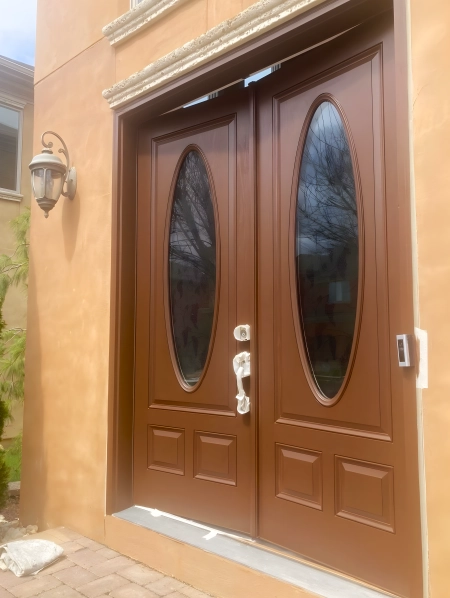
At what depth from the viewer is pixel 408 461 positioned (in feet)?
7.08

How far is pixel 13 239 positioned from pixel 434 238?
7.91 m

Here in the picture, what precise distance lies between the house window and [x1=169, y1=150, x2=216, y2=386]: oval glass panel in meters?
6.65

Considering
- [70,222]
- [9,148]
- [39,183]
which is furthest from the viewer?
[9,148]

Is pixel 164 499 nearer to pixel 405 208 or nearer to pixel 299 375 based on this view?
pixel 299 375

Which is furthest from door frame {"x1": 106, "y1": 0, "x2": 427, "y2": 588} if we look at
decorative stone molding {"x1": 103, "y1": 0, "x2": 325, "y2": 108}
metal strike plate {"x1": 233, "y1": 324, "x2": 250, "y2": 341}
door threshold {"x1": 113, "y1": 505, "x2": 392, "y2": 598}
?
metal strike plate {"x1": 233, "y1": 324, "x2": 250, "y2": 341}

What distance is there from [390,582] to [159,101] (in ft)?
9.81

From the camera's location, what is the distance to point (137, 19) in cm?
355

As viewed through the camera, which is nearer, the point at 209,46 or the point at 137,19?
the point at 209,46

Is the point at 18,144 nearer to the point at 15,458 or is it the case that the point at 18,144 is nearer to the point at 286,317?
the point at 15,458

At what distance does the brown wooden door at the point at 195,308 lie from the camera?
307 cm

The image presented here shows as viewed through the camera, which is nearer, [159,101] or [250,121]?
[250,121]

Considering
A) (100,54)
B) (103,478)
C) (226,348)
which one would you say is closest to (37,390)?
(103,478)

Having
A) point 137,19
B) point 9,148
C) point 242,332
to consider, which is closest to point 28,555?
point 242,332

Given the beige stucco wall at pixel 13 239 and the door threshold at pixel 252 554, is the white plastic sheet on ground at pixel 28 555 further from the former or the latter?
the beige stucco wall at pixel 13 239
